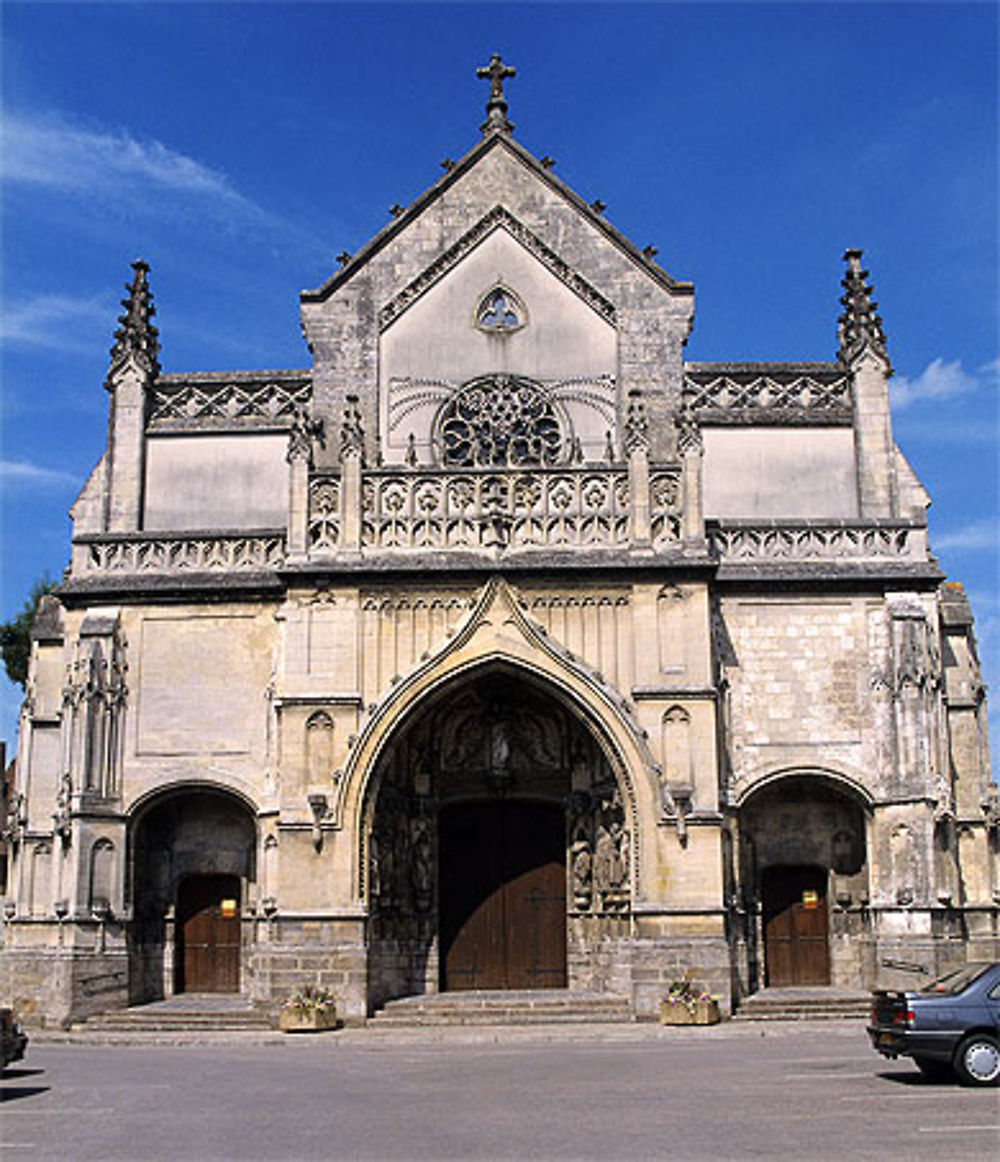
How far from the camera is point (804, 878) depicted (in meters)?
26.0

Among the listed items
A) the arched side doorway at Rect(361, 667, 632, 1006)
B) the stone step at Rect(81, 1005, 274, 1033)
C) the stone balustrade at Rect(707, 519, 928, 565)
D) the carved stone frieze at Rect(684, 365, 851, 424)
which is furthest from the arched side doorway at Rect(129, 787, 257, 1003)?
the carved stone frieze at Rect(684, 365, 851, 424)

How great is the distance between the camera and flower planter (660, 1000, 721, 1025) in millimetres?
21906

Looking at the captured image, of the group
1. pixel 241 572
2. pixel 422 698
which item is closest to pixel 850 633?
pixel 422 698

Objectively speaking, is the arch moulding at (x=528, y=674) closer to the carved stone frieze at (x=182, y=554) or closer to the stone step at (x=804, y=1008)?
the stone step at (x=804, y=1008)

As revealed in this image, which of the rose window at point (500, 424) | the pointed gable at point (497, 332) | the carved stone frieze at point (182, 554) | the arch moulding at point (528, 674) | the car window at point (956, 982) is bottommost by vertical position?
the car window at point (956, 982)

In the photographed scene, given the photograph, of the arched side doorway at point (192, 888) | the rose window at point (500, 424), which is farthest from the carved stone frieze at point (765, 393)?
the arched side doorway at point (192, 888)

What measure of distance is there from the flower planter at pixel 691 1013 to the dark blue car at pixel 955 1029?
7307 millimetres

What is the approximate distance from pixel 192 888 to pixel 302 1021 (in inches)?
201

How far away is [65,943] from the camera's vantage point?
24.3m

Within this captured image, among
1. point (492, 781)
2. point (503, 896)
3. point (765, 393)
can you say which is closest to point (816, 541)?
point (765, 393)

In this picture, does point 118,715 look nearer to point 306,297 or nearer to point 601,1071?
point 306,297

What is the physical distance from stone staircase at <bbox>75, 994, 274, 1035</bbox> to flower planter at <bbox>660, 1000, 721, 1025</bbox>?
6.33m

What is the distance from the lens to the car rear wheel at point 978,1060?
14.4 metres

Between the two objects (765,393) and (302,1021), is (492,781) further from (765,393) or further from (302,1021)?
(765,393)
